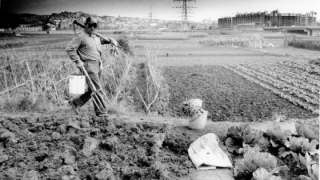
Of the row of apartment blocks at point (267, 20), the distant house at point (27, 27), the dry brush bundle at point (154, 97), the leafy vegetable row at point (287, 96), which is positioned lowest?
the leafy vegetable row at point (287, 96)

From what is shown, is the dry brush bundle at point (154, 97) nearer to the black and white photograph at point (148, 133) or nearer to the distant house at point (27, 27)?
the black and white photograph at point (148, 133)

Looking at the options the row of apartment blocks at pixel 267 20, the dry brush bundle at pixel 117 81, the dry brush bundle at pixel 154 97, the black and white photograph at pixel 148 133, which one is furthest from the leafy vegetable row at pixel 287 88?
the row of apartment blocks at pixel 267 20

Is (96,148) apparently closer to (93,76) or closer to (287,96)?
(93,76)

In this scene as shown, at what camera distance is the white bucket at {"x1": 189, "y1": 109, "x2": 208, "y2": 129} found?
3932 millimetres

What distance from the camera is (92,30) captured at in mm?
4246

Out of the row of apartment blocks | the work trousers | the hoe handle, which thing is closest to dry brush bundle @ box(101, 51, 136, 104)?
the work trousers

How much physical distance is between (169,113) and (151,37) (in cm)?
2083

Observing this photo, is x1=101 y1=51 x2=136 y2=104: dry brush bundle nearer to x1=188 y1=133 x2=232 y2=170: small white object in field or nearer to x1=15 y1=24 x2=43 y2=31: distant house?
x1=188 y1=133 x2=232 y2=170: small white object in field

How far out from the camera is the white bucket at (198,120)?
393cm

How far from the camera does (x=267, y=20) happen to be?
28.0m

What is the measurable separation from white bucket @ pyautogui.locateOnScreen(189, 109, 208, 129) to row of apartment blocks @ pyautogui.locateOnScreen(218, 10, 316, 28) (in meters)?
12.7

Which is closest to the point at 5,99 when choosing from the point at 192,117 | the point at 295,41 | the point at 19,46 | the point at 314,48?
the point at 192,117

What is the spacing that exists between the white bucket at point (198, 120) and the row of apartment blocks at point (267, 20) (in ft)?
41.6

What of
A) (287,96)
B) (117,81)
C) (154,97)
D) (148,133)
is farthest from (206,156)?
(117,81)
